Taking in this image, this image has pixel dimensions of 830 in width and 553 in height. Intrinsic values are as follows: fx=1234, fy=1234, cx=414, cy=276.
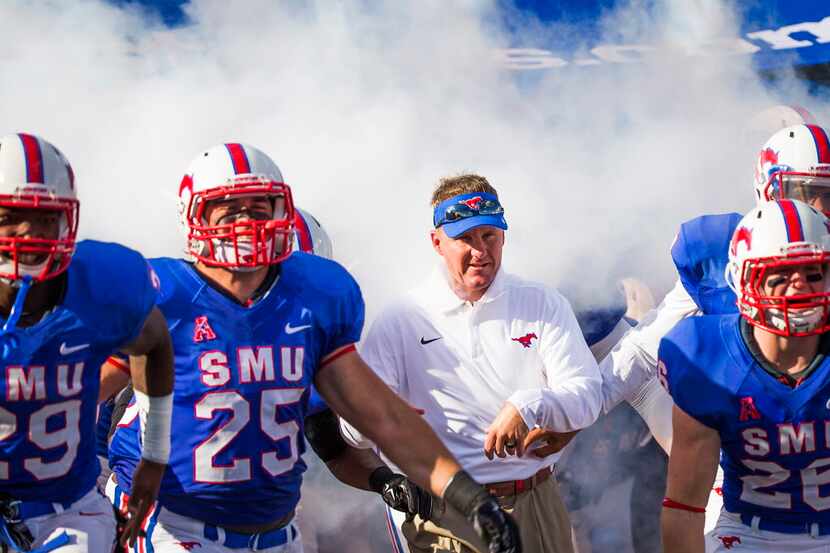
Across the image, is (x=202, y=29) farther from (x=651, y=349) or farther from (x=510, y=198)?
(x=651, y=349)

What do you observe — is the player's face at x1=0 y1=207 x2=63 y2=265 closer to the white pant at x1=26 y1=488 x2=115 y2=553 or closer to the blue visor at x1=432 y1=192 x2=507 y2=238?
the white pant at x1=26 y1=488 x2=115 y2=553

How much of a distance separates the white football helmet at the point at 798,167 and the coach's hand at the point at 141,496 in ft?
6.14

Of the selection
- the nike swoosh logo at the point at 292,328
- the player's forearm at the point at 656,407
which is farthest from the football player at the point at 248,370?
the player's forearm at the point at 656,407

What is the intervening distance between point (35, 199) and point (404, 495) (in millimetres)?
1251

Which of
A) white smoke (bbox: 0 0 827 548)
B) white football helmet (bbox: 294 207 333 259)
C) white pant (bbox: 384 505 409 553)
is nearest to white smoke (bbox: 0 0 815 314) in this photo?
white smoke (bbox: 0 0 827 548)

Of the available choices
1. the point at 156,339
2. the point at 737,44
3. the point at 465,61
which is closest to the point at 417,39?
the point at 465,61

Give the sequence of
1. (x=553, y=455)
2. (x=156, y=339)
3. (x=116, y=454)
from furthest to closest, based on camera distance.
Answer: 1. (x=553, y=455)
2. (x=116, y=454)
3. (x=156, y=339)

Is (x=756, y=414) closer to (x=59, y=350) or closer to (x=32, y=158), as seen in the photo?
(x=59, y=350)

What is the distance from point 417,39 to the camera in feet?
17.3

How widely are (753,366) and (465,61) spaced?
280 centimetres

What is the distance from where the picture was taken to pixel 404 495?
3.23 meters

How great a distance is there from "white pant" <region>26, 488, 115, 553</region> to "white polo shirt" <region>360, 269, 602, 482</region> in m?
0.89

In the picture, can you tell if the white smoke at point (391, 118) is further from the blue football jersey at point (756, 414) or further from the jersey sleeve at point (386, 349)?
the blue football jersey at point (756, 414)

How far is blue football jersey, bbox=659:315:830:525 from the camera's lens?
111 inches
